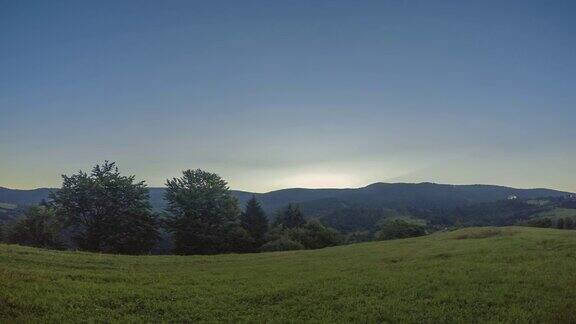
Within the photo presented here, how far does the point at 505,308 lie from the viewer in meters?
13.8

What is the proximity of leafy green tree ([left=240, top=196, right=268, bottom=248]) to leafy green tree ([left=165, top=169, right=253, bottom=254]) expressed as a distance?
7232 millimetres

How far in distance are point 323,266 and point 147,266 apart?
10899 millimetres

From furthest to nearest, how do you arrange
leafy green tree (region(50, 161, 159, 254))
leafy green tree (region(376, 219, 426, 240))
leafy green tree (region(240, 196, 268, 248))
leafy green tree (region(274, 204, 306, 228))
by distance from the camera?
leafy green tree (region(274, 204, 306, 228))
leafy green tree (region(376, 219, 426, 240))
leafy green tree (region(240, 196, 268, 248))
leafy green tree (region(50, 161, 159, 254))

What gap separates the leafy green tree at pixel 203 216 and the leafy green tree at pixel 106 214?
3712mm

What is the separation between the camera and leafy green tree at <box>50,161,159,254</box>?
6084 centimetres

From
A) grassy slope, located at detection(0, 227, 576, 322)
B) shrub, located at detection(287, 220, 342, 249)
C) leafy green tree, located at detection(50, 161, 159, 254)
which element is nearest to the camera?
grassy slope, located at detection(0, 227, 576, 322)

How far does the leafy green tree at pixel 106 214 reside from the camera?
200ft

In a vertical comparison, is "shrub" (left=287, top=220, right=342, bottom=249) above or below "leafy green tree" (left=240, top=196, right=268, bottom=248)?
below

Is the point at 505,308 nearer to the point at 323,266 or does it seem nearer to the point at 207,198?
the point at 323,266

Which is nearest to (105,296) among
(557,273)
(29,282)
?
(29,282)

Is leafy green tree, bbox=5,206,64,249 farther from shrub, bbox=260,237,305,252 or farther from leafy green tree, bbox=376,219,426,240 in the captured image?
leafy green tree, bbox=376,219,426,240

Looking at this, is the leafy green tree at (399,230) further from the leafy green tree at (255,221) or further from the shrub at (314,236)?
the leafy green tree at (255,221)

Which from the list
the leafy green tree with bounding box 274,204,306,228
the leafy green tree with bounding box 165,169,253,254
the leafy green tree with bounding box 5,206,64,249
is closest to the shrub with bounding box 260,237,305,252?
the leafy green tree with bounding box 165,169,253,254

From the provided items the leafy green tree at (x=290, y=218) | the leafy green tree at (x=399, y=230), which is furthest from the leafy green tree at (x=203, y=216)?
the leafy green tree at (x=399, y=230)
